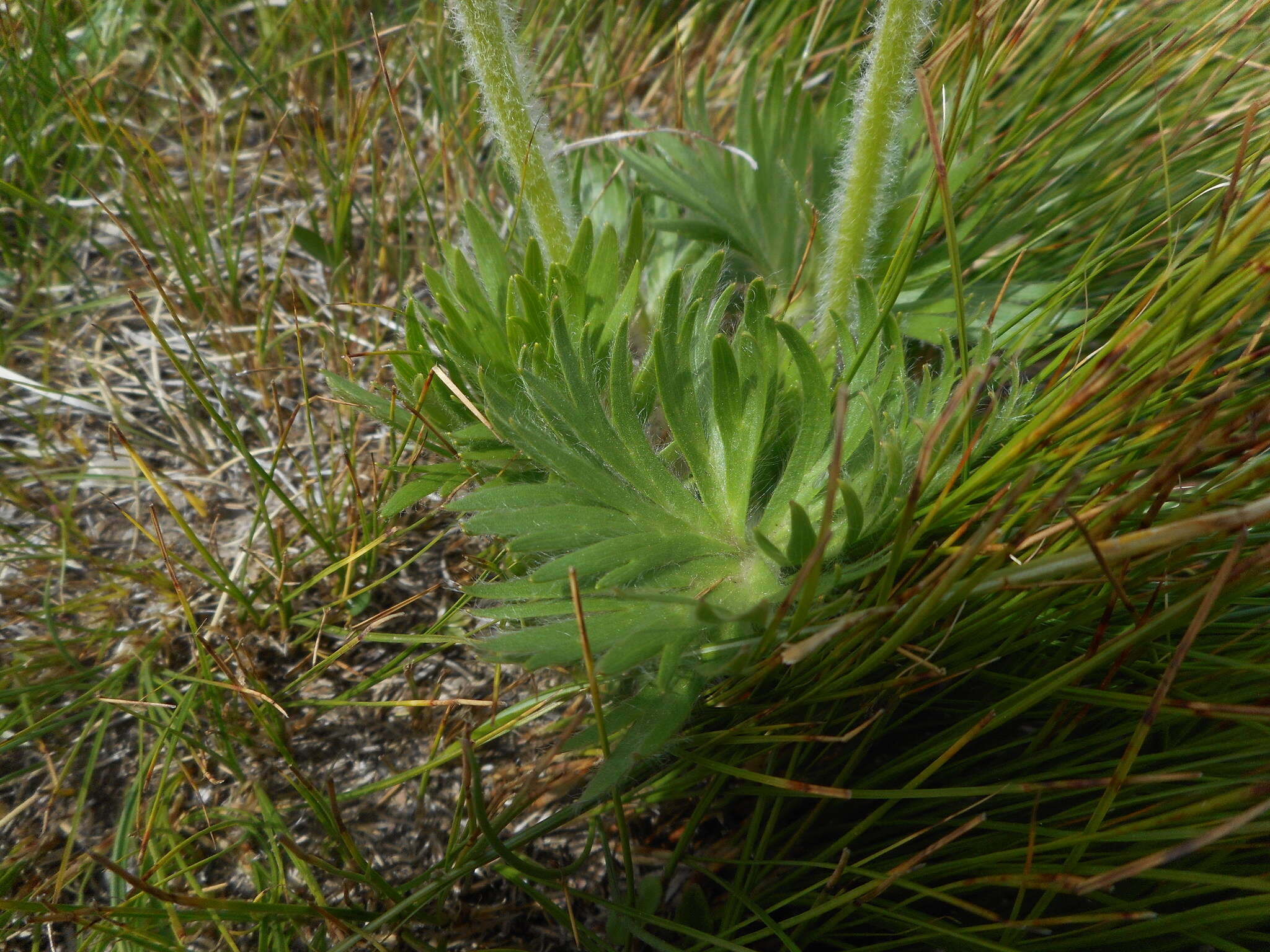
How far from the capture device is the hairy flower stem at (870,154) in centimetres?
158

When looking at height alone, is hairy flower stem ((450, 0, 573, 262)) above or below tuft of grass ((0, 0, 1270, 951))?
above

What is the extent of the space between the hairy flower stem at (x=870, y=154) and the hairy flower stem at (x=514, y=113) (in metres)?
0.60

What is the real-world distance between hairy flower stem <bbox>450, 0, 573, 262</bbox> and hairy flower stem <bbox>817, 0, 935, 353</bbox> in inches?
23.6

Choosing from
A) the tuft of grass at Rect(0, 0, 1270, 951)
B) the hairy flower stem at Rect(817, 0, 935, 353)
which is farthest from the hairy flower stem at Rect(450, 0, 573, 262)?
the hairy flower stem at Rect(817, 0, 935, 353)

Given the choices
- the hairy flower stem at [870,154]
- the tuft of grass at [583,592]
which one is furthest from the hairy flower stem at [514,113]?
the hairy flower stem at [870,154]

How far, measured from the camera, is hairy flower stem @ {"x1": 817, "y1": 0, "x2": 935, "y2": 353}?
1581 millimetres

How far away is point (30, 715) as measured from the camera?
1.81 metres

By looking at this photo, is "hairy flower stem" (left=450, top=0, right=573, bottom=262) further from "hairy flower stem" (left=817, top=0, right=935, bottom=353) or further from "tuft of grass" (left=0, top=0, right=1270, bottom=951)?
"hairy flower stem" (left=817, top=0, right=935, bottom=353)

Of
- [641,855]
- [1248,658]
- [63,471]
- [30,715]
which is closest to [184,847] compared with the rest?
[30,715]

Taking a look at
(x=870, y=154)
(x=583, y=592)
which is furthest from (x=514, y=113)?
(x=583, y=592)

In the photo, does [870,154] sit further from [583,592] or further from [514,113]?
[583,592]

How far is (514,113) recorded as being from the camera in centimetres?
172

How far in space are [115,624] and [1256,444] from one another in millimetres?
2336

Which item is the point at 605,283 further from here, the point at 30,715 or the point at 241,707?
the point at 30,715
